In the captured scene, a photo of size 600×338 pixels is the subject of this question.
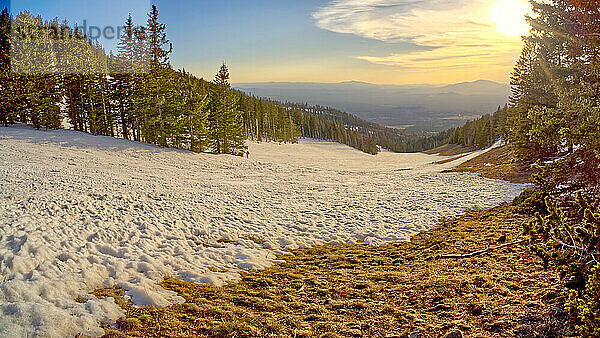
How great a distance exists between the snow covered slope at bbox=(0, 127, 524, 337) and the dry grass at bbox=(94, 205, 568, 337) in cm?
76

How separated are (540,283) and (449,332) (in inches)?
113

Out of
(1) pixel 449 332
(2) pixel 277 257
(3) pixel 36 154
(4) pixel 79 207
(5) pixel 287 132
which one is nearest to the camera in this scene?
(1) pixel 449 332

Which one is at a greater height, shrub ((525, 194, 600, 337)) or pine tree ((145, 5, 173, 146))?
pine tree ((145, 5, 173, 146))

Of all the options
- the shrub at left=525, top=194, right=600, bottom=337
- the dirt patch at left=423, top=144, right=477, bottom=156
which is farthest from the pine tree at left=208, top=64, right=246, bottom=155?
the dirt patch at left=423, top=144, right=477, bottom=156

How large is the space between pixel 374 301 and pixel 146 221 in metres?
8.33

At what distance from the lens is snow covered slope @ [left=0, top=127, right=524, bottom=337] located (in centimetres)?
579

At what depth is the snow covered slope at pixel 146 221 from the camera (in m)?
5.79

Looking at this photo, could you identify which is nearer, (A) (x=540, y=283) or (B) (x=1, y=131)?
(A) (x=540, y=283)

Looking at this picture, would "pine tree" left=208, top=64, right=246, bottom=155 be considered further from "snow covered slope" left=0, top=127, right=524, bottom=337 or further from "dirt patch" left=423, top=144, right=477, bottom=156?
"dirt patch" left=423, top=144, right=477, bottom=156

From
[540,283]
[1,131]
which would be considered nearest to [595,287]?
[540,283]

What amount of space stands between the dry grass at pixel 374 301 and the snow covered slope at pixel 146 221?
0.76 metres

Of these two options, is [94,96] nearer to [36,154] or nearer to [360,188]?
[36,154]

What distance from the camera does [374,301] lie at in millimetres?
6375

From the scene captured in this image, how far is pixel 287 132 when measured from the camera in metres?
85.5
